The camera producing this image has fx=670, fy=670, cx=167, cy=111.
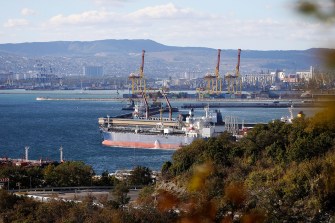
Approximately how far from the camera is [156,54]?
8200 centimetres

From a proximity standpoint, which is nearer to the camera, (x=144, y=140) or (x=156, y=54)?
(x=144, y=140)

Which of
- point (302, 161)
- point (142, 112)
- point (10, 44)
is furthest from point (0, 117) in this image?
point (10, 44)

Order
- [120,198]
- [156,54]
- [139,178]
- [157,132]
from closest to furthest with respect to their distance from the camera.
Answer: [120,198], [139,178], [157,132], [156,54]

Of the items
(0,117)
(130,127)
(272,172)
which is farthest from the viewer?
(0,117)

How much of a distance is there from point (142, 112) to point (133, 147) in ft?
23.1

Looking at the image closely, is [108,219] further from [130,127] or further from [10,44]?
[10,44]

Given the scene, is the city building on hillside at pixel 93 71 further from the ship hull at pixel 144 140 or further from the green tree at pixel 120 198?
the green tree at pixel 120 198

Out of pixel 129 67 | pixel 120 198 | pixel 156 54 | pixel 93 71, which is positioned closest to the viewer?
pixel 120 198

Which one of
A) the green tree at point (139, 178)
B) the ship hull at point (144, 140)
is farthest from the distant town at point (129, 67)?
the green tree at point (139, 178)

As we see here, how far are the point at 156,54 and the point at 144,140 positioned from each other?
6757 centimetres

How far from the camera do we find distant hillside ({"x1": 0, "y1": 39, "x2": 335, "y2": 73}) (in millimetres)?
67219

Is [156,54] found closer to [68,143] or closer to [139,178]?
[68,143]

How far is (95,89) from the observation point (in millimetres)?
52406

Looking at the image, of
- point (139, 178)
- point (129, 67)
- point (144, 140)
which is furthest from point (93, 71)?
point (139, 178)
